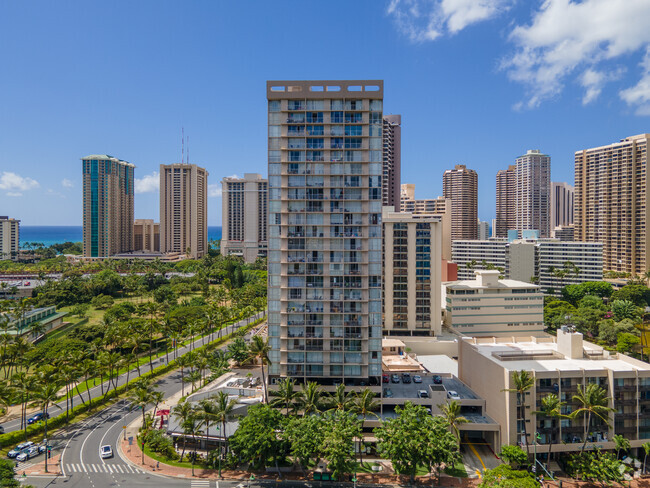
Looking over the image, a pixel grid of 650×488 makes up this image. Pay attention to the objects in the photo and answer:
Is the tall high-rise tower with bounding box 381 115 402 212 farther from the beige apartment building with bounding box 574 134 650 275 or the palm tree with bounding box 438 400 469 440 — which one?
the palm tree with bounding box 438 400 469 440

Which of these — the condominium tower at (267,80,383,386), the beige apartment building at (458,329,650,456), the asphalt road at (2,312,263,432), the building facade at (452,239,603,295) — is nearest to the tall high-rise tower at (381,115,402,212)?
the building facade at (452,239,603,295)

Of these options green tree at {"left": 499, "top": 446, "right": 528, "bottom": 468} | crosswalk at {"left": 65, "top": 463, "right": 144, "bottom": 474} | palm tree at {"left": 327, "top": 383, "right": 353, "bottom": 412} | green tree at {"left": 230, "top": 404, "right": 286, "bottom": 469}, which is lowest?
crosswalk at {"left": 65, "top": 463, "right": 144, "bottom": 474}

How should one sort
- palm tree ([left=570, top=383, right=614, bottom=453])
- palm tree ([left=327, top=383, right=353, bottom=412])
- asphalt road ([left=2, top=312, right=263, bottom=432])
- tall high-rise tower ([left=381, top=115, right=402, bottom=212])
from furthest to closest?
tall high-rise tower ([left=381, top=115, right=402, bottom=212]), asphalt road ([left=2, top=312, right=263, bottom=432]), palm tree ([left=327, top=383, right=353, bottom=412]), palm tree ([left=570, top=383, right=614, bottom=453])

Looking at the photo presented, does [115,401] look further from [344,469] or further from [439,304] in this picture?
[439,304]

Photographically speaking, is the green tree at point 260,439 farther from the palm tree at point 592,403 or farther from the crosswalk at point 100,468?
the palm tree at point 592,403

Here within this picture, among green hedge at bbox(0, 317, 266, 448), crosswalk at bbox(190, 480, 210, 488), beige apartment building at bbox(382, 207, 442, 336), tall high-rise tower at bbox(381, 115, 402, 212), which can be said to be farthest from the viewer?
tall high-rise tower at bbox(381, 115, 402, 212)

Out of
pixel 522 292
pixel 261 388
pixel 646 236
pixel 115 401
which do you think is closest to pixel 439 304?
pixel 522 292

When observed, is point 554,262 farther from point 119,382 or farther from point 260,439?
point 119,382

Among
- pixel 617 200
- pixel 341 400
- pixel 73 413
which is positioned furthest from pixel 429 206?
pixel 73 413
